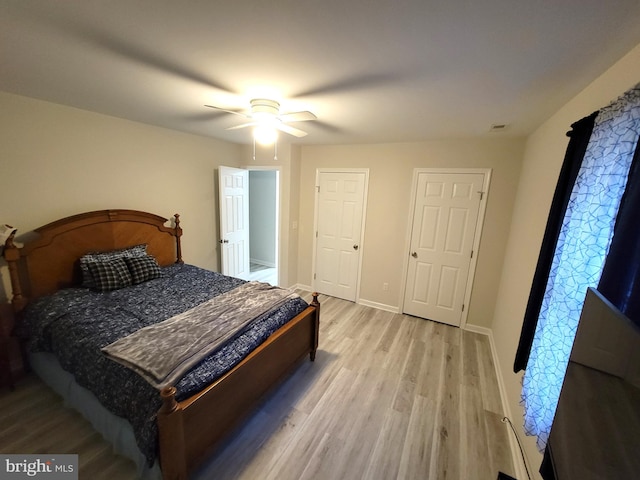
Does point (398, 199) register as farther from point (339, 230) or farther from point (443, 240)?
point (339, 230)

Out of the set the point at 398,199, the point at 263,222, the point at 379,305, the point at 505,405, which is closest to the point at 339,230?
the point at 398,199

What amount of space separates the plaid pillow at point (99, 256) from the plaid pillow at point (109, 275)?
37mm

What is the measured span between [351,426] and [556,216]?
1.94m

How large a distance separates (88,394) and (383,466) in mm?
2020

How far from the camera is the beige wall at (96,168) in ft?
6.94

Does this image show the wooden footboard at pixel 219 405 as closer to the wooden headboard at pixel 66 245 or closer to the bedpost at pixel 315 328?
the bedpost at pixel 315 328

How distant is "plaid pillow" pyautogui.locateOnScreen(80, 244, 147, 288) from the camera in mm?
2418

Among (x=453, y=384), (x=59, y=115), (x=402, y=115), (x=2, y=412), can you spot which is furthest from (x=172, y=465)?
(x=59, y=115)

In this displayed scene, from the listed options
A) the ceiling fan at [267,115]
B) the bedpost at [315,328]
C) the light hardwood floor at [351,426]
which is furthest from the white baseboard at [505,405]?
the ceiling fan at [267,115]

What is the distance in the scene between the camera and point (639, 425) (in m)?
0.56

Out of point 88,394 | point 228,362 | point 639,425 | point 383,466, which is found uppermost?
point 639,425

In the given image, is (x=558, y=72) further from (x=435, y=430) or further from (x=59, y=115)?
(x=59, y=115)

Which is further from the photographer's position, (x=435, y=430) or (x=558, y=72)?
(x=435, y=430)

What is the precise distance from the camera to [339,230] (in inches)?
154
